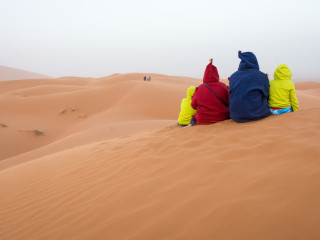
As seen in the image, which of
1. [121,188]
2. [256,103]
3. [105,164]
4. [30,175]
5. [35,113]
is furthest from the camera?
[35,113]

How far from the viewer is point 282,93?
422 centimetres

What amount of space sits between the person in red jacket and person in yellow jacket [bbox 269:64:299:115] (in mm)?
887

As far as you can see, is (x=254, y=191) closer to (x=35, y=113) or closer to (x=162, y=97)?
(x=162, y=97)

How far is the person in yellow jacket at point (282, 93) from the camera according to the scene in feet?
13.7

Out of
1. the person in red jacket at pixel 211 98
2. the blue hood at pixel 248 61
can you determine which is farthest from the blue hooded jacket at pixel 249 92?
the person in red jacket at pixel 211 98

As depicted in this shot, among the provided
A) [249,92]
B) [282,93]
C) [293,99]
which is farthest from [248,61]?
[293,99]

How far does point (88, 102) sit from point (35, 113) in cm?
387

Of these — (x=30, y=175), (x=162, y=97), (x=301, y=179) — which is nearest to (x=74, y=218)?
(x=301, y=179)

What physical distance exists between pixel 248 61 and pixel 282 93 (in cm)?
90

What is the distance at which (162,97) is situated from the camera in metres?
16.5

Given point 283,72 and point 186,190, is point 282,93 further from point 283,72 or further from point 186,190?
point 186,190

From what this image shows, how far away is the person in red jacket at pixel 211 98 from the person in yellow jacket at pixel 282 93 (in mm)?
887

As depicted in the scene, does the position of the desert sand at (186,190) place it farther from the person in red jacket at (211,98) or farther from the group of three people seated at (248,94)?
the person in red jacket at (211,98)

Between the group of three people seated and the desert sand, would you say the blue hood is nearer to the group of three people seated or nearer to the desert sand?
the group of three people seated
